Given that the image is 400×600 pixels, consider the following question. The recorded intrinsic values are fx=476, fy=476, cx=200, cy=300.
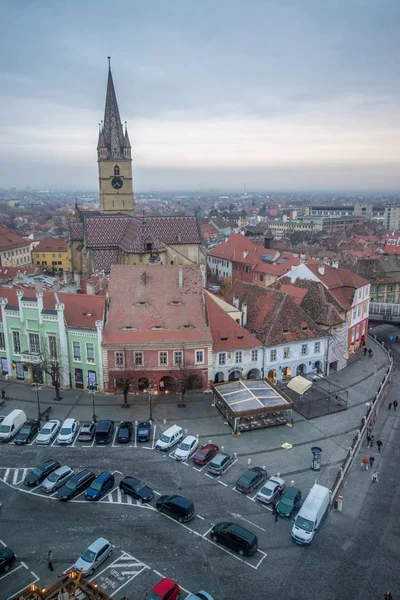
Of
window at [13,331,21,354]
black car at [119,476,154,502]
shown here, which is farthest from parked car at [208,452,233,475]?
window at [13,331,21,354]

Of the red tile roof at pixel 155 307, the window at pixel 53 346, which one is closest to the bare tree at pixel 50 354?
the window at pixel 53 346

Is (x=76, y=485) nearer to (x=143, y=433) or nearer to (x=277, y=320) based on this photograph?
(x=143, y=433)

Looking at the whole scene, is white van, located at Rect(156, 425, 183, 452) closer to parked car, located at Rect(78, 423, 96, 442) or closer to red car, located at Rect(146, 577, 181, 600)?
parked car, located at Rect(78, 423, 96, 442)

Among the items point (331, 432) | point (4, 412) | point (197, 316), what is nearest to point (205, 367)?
point (197, 316)

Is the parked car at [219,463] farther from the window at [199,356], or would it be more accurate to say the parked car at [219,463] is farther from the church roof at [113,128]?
the church roof at [113,128]

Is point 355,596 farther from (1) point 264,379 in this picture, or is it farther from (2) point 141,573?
(1) point 264,379

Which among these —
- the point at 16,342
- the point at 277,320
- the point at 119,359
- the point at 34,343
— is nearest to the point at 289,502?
the point at 119,359
